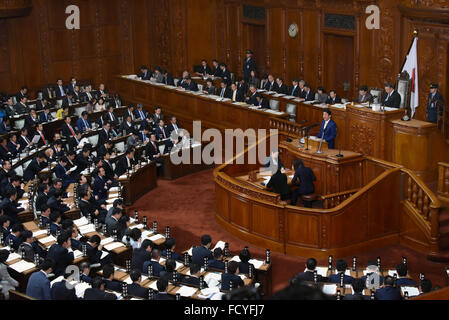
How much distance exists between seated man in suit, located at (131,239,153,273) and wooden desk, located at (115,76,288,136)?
23.4 feet

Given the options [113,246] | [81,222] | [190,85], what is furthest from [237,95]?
[113,246]

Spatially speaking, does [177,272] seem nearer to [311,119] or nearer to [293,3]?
[311,119]

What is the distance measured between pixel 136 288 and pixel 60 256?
1638 millimetres

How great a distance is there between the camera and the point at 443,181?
486 inches

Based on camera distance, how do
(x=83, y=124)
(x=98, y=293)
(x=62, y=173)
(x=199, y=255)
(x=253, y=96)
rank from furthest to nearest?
1. (x=253, y=96)
2. (x=83, y=124)
3. (x=62, y=173)
4. (x=199, y=255)
5. (x=98, y=293)

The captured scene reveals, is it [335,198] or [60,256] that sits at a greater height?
[335,198]

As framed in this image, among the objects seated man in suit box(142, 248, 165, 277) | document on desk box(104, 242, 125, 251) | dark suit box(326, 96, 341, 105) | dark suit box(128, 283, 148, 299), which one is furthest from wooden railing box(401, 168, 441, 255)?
dark suit box(128, 283, 148, 299)

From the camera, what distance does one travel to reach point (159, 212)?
15.0 meters

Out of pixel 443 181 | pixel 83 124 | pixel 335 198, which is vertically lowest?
pixel 335 198

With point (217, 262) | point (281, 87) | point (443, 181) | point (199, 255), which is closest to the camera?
point (217, 262)

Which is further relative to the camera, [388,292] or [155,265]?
[155,265]

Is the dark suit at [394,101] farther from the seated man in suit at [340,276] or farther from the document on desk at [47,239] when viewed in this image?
the document on desk at [47,239]

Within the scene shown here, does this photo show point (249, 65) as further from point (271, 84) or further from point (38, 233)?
point (38, 233)

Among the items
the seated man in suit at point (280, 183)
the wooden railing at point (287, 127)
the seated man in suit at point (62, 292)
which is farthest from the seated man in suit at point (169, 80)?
the seated man in suit at point (62, 292)
